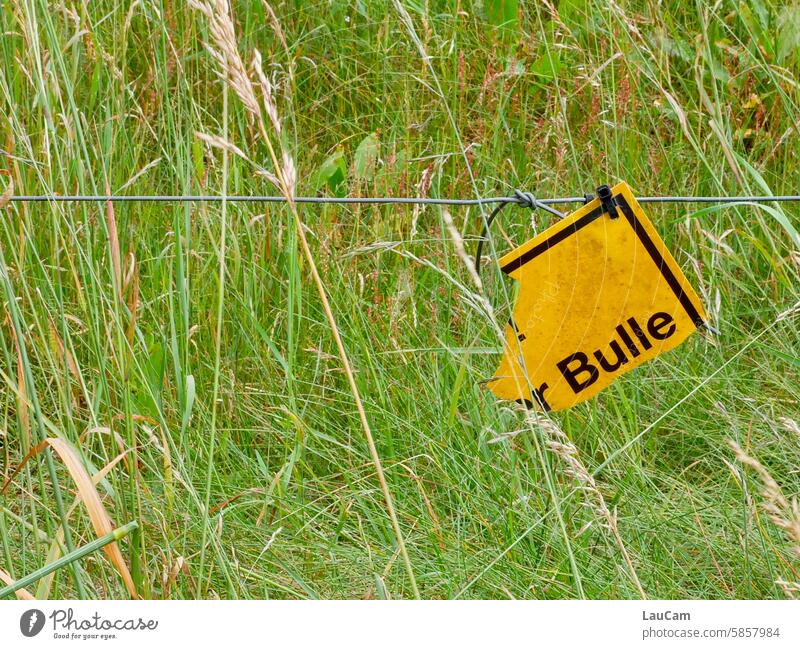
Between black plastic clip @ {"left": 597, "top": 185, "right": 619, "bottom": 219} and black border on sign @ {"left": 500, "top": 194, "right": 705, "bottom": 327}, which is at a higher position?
black plastic clip @ {"left": 597, "top": 185, "right": 619, "bottom": 219}

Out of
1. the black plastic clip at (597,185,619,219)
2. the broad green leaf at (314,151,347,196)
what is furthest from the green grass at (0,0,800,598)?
the black plastic clip at (597,185,619,219)

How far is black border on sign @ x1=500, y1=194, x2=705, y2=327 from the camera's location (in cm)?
122

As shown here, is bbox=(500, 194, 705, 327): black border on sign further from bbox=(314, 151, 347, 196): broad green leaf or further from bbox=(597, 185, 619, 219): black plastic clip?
bbox=(314, 151, 347, 196): broad green leaf

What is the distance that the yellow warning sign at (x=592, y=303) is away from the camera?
48.2 inches

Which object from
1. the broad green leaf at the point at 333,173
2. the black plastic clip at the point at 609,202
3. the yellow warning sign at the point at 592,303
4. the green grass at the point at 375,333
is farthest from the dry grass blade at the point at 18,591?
the broad green leaf at the point at 333,173

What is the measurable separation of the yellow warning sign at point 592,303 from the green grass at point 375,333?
0.08 metres

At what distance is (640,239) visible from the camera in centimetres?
124

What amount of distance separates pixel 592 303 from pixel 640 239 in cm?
11

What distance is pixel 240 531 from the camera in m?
1.47

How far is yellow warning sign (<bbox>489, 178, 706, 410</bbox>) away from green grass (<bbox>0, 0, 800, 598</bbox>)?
84mm

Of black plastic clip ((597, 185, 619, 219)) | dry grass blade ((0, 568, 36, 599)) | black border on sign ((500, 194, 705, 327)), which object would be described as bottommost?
dry grass blade ((0, 568, 36, 599))

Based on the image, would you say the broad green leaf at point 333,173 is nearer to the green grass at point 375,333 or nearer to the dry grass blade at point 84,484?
the green grass at point 375,333

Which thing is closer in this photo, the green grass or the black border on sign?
the black border on sign

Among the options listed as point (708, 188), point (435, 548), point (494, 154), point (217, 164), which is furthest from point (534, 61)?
point (435, 548)
